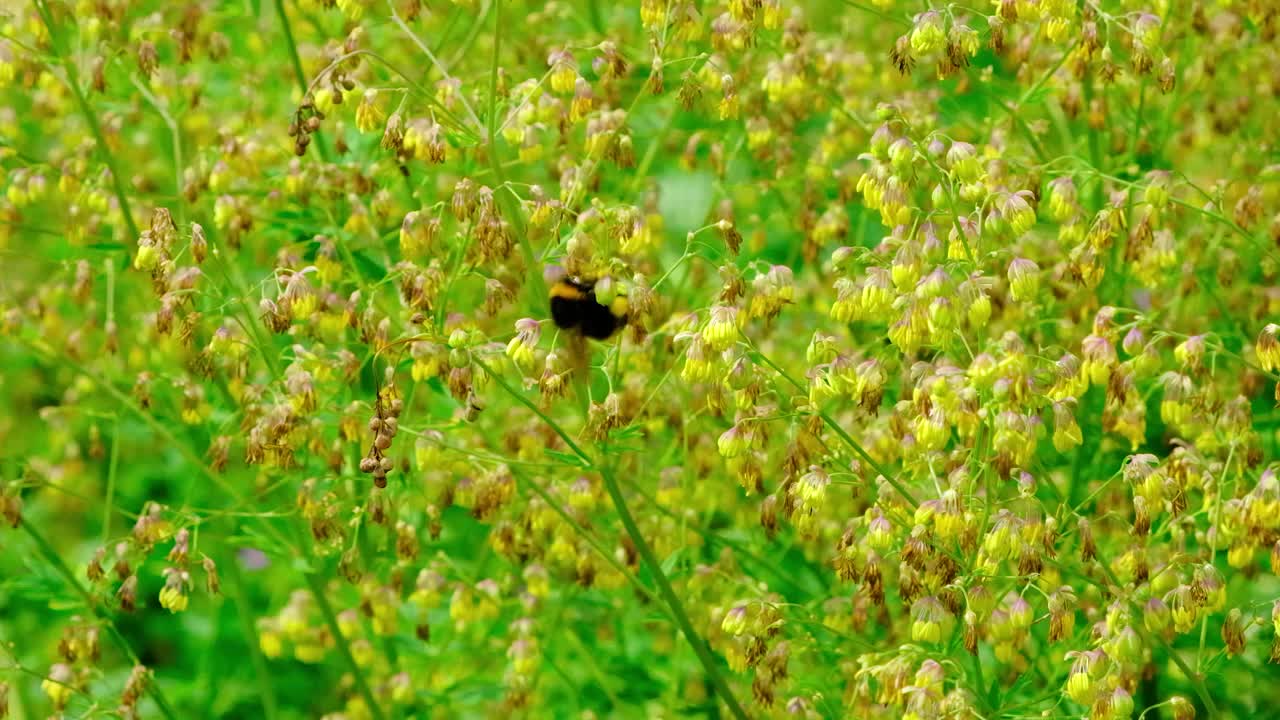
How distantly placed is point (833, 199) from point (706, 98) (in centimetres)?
54

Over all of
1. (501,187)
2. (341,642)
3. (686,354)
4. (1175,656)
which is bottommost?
(341,642)

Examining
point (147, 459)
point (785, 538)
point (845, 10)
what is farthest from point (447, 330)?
point (147, 459)

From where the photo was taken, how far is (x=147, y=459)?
8250mm

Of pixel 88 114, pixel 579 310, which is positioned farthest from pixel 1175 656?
pixel 88 114

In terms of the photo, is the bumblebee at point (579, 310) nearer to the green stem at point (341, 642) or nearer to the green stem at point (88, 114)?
the green stem at point (341, 642)

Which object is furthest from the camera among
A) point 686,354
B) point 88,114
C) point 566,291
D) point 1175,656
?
point 88,114

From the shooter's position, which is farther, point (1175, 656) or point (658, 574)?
point (658, 574)

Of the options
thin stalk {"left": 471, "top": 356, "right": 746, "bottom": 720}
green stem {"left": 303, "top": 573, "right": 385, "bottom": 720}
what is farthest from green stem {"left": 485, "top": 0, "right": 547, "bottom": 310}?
green stem {"left": 303, "top": 573, "right": 385, "bottom": 720}

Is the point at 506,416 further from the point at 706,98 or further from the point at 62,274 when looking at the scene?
the point at 62,274

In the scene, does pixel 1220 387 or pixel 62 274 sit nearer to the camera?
pixel 1220 387

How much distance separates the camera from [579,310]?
4.30 metres

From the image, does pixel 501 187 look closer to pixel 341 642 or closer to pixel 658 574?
pixel 658 574

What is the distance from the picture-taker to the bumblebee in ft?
14.1

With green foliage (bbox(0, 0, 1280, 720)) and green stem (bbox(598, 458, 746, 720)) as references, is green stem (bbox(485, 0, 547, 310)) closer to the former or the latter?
green foliage (bbox(0, 0, 1280, 720))
